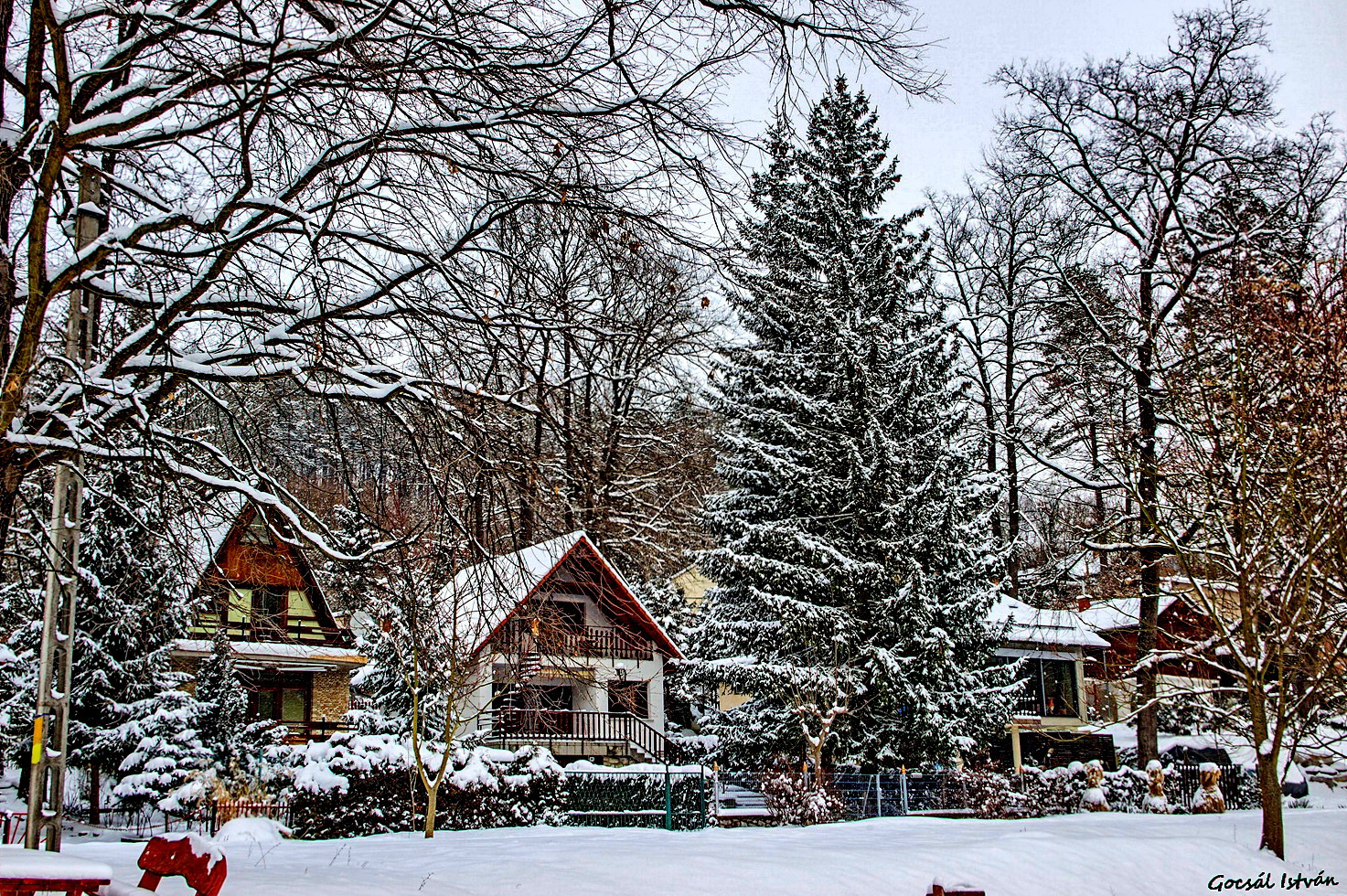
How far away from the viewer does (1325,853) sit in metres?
15.4

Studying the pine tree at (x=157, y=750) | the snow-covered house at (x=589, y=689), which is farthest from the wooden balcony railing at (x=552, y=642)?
the pine tree at (x=157, y=750)

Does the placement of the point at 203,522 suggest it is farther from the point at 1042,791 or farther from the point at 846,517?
the point at 1042,791

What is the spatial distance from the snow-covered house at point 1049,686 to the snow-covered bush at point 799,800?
1028 cm

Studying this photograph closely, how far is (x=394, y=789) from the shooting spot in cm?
1820

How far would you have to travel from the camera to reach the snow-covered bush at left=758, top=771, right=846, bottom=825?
64.8ft

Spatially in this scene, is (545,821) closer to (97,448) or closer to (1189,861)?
(1189,861)

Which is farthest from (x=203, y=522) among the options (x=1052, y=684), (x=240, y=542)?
(x=1052, y=684)

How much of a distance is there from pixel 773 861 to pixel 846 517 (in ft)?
40.6

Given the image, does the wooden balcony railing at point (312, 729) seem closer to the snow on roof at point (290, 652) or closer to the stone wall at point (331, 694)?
the stone wall at point (331, 694)

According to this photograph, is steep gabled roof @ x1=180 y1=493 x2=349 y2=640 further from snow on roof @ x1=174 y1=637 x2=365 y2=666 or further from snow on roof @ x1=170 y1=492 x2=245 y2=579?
snow on roof @ x1=174 y1=637 x2=365 y2=666

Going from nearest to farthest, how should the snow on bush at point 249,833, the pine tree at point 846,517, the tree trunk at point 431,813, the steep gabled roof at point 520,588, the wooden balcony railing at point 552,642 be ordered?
1. the steep gabled roof at point 520,588
2. the wooden balcony railing at point 552,642
3. the snow on bush at point 249,833
4. the tree trunk at point 431,813
5. the pine tree at point 846,517

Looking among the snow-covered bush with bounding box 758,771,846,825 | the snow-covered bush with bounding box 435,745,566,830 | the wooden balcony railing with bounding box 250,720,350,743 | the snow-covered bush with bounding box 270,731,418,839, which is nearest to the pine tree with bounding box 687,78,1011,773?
the snow-covered bush with bounding box 758,771,846,825

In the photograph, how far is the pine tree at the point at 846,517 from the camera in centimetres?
2327

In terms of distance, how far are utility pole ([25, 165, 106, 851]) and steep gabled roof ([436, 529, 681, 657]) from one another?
300 centimetres
